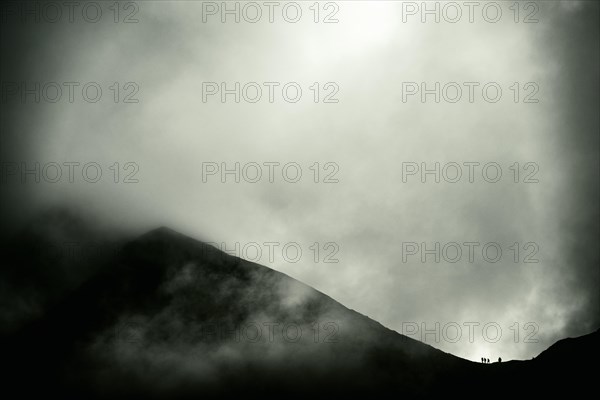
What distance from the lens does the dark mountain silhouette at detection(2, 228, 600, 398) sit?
372ft

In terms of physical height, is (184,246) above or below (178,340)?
above

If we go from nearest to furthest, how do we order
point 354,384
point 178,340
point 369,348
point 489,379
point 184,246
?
1. point 489,379
2. point 354,384
3. point 369,348
4. point 178,340
5. point 184,246

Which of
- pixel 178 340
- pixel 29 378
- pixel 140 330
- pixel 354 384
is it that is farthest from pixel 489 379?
pixel 29 378

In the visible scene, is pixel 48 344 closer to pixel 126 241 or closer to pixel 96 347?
pixel 96 347

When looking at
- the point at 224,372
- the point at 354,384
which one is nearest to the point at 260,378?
the point at 224,372

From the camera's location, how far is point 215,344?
136 m

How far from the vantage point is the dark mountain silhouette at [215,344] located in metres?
113

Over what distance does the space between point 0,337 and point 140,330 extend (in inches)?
1555

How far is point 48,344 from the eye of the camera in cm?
13688

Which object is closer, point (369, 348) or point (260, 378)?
point (260, 378)

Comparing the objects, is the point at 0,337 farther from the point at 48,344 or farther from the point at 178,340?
the point at 178,340

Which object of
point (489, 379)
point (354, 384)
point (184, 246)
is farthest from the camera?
point (184, 246)

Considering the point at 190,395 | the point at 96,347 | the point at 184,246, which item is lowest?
the point at 190,395

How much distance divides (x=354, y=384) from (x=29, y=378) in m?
74.9
